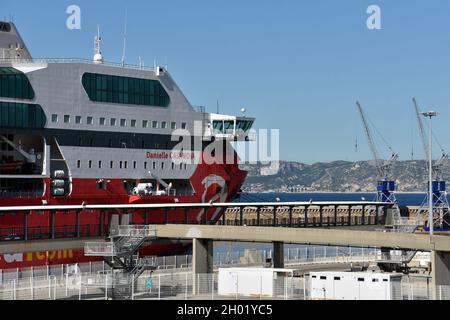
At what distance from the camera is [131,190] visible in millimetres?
68688

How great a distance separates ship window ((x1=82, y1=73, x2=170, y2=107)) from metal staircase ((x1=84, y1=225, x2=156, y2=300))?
632 inches

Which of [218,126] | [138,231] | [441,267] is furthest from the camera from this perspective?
[218,126]

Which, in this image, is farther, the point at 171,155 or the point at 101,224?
the point at 171,155

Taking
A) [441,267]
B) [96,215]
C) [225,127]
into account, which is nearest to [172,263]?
[96,215]

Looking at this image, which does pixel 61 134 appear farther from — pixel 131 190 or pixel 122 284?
pixel 122 284

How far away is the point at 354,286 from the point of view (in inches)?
1698

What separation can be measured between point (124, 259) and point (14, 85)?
1707 cm

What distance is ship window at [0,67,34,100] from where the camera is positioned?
60562mm

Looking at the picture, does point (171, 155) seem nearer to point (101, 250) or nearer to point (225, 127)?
point (225, 127)

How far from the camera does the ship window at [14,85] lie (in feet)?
199

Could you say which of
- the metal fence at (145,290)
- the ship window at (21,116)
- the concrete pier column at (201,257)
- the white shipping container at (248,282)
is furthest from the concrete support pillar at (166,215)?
the white shipping container at (248,282)

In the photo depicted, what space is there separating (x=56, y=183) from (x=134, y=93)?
10003mm
